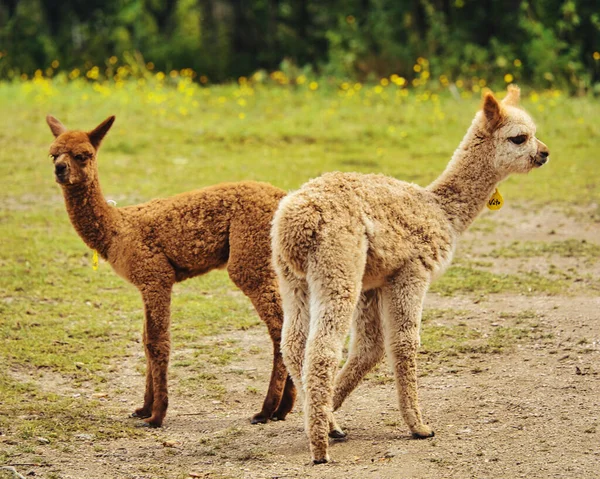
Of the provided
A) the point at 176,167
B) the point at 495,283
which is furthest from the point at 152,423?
the point at 176,167

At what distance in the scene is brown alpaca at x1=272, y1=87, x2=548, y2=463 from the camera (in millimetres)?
5309

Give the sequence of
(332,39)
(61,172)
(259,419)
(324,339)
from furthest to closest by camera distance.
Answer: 1. (332,39)
2. (61,172)
3. (259,419)
4. (324,339)

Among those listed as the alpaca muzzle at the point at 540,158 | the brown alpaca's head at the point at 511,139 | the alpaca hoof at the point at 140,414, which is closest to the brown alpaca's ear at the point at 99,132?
the alpaca hoof at the point at 140,414

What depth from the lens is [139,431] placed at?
606 cm

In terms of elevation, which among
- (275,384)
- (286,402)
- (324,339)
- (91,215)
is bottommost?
(286,402)

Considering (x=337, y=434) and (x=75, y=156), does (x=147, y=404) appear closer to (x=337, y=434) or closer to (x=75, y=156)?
(x=337, y=434)

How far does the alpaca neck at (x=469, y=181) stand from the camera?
6.16 meters

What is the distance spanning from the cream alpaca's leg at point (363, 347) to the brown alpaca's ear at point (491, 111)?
1.21 meters

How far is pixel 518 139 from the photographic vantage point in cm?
611

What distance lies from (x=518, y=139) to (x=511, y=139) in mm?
41

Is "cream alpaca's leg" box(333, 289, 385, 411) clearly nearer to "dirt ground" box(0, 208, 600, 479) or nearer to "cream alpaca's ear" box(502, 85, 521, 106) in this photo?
"dirt ground" box(0, 208, 600, 479)

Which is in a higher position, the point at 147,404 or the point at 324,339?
the point at 324,339

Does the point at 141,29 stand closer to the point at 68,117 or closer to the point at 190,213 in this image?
the point at 68,117

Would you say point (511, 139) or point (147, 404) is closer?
point (511, 139)
